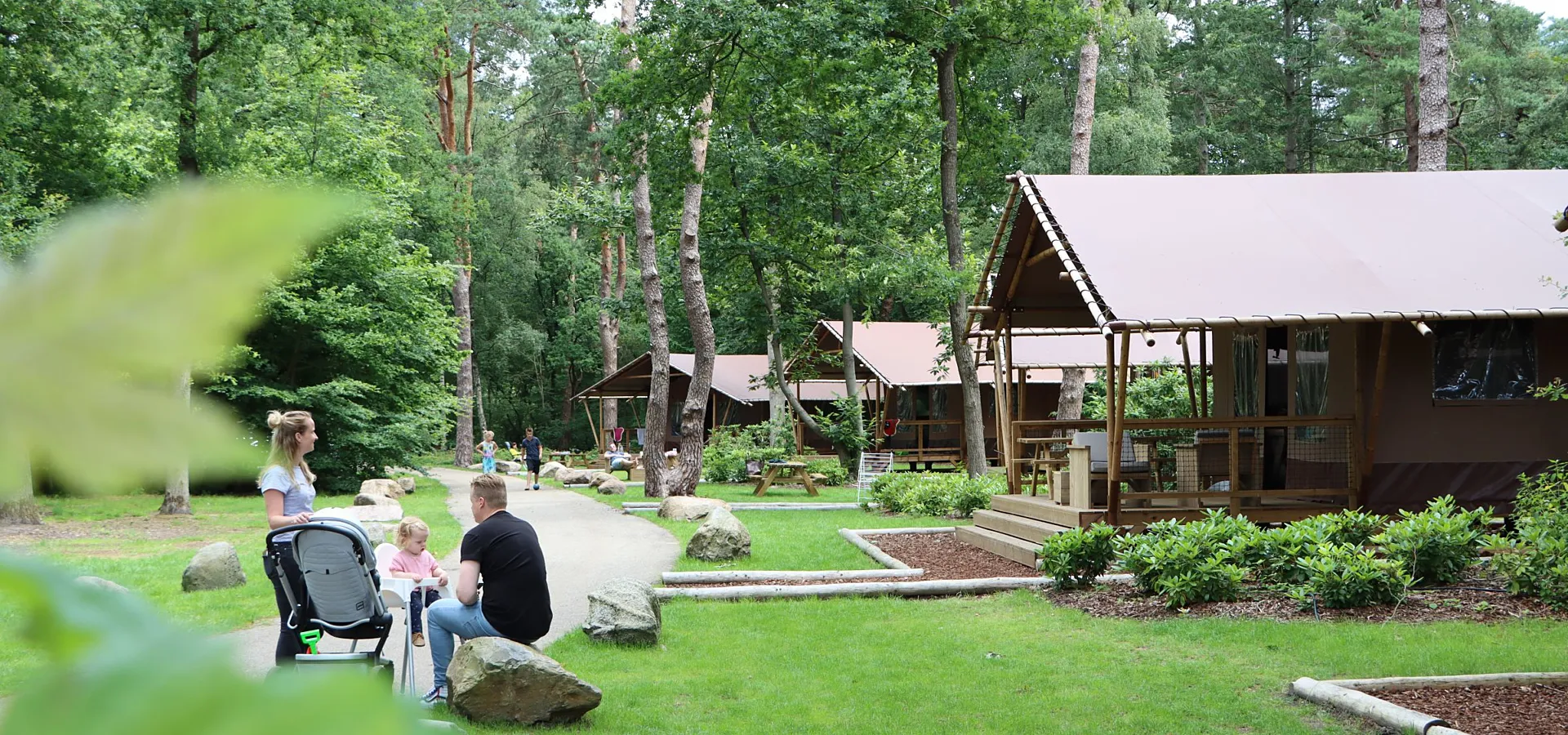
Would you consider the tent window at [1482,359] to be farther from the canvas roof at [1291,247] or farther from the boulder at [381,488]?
the boulder at [381,488]

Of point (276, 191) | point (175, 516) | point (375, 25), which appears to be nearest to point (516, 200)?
point (375, 25)

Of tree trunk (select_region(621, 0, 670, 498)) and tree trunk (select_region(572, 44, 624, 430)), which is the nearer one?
tree trunk (select_region(621, 0, 670, 498))

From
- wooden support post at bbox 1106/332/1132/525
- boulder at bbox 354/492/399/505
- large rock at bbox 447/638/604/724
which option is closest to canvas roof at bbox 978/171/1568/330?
wooden support post at bbox 1106/332/1132/525

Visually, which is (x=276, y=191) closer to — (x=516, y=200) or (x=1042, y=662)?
(x=1042, y=662)

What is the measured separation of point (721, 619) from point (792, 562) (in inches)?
127

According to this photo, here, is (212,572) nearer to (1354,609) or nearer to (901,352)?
(1354,609)

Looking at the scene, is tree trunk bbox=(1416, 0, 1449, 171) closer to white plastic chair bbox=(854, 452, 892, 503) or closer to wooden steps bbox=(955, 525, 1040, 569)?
wooden steps bbox=(955, 525, 1040, 569)

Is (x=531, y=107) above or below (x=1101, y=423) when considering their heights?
above

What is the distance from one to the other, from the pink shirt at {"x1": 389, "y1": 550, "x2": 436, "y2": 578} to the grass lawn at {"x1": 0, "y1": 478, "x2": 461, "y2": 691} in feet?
3.48

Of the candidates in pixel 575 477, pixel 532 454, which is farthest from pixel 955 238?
pixel 575 477

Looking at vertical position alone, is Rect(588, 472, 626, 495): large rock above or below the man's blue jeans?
below

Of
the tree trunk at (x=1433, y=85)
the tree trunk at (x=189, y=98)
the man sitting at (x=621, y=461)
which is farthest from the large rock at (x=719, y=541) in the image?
the man sitting at (x=621, y=461)

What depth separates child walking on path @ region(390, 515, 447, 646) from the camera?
7.26 m

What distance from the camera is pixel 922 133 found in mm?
19938
